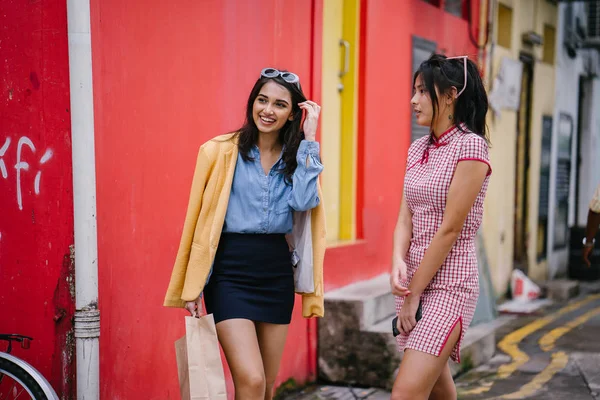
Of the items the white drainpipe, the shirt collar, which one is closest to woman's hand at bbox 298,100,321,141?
the shirt collar

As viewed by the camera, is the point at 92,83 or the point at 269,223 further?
the point at 92,83

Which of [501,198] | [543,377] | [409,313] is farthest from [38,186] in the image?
[501,198]

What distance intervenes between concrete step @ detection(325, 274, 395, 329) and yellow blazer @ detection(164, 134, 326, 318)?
2.59 metres

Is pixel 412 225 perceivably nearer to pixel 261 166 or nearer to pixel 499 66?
pixel 261 166

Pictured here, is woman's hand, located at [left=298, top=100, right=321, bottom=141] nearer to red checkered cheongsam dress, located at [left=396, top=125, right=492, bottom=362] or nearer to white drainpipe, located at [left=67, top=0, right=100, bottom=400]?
red checkered cheongsam dress, located at [left=396, top=125, right=492, bottom=362]

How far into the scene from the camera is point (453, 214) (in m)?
3.55

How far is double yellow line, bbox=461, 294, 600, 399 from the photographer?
6.37 meters

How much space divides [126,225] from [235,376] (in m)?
1.23

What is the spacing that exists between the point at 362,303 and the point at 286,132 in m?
2.49

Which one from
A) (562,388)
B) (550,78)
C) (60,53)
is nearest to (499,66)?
(550,78)

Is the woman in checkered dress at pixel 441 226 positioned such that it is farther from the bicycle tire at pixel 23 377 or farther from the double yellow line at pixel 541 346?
the double yellow line at pixel 541 346

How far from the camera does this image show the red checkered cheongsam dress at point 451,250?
3578mm

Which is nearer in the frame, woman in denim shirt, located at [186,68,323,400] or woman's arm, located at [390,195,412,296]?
woman's arm, located at [390,195,412,296]

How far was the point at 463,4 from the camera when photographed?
10023 millimetres
